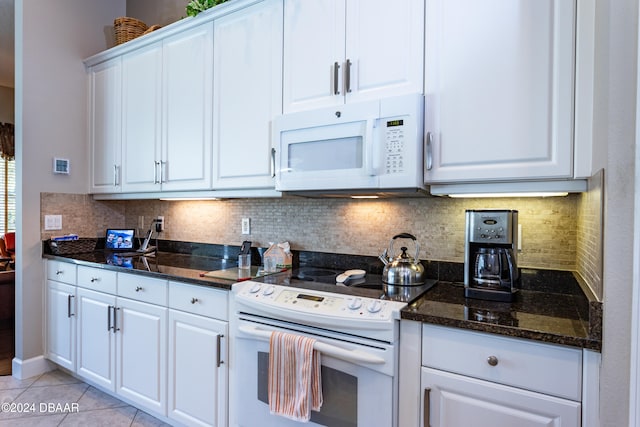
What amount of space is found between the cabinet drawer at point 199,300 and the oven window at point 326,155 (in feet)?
2.35

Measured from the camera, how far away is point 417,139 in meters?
1.48

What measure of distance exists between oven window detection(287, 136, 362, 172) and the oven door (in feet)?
2.45

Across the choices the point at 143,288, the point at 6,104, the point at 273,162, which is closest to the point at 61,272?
the point at 143,288

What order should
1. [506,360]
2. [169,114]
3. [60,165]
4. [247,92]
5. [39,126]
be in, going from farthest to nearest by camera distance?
[60,165]
[39,126]
[169,114]
[247,92]
[506,360]

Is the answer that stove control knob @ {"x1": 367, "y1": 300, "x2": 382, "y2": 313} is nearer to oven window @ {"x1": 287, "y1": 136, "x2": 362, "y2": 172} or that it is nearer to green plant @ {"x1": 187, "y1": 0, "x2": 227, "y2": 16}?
oven window @ {"x1": 287, "y1": 136, "x2": 362, "y2": 172}

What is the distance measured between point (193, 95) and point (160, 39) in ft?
1.71

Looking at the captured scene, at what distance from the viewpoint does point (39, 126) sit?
2.65 metres

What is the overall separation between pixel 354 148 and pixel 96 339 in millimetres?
2023

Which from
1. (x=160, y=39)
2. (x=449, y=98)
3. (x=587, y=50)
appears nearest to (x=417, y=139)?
(x=449, y=98)

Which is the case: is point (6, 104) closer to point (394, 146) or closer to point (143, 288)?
point (143, 288)

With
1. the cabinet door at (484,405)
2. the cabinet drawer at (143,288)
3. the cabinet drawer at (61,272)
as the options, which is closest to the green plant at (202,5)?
the cabinet drawer at (143,288)

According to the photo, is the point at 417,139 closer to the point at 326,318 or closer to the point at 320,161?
the point at 320,161

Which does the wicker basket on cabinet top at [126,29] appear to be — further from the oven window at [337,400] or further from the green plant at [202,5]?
the oven window at [337,400]

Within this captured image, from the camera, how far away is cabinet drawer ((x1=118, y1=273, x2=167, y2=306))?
1.96 meters
